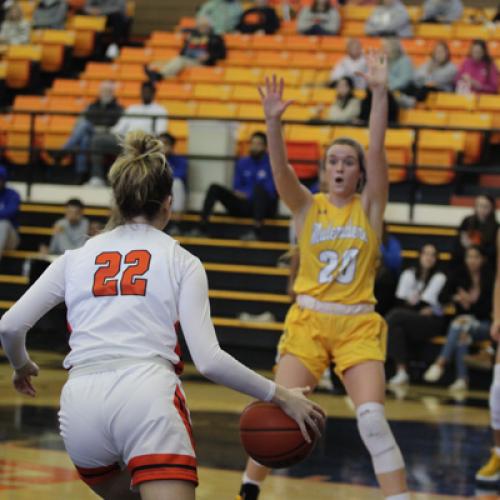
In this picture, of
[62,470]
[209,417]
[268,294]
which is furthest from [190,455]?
[268,294]

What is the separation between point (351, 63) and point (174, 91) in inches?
97.3

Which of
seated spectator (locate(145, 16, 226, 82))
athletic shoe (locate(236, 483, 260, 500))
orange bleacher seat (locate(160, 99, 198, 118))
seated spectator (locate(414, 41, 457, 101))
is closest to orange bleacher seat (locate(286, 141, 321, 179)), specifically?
seated spectator (locate(414, 41, 457, 101))

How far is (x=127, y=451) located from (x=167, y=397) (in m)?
0.20

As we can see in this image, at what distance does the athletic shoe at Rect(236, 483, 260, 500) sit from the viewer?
641 centimetres

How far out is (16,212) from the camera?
46.9ft

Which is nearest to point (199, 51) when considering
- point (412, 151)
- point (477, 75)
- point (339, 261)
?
point (477, 75)

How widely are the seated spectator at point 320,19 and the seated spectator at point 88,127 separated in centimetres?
284

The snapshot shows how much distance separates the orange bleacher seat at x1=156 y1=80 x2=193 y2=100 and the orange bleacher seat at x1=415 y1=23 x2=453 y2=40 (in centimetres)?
306

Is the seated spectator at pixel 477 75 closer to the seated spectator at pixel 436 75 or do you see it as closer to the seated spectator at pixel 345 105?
the seated spectator at pixel 436 75

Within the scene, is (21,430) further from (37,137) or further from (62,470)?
(37,137)

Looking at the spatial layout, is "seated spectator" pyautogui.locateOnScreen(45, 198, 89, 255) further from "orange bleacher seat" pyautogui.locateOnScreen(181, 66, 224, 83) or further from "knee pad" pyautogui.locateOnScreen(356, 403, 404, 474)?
"knee pad" pyautogui.locateOnScreen(356, 403, 404, 474)

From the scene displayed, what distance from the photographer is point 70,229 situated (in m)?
13.9

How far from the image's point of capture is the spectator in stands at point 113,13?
18922 millimetres

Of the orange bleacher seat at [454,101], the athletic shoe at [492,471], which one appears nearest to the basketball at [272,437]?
the athletic shoe at [492,471]
